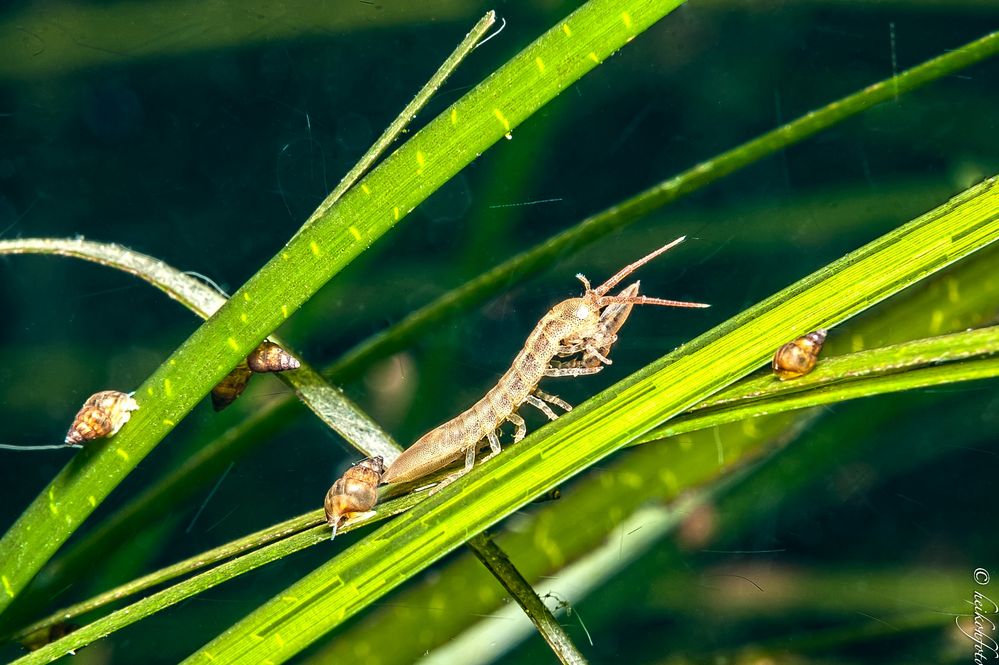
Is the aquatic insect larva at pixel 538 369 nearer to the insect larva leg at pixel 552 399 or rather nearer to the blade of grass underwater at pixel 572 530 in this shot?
the insect larva leg at pixel 552 399

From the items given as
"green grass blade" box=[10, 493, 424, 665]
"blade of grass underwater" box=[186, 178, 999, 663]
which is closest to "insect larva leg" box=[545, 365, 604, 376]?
"green grass blade" box=[10, 493, 424, 665]

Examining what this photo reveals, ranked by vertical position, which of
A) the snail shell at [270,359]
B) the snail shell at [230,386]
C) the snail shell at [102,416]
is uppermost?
the snail shell at [230,386]

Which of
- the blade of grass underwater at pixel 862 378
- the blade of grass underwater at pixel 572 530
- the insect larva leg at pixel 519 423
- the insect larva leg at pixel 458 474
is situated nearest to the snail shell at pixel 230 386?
the insect larva leg at pixel 458 474

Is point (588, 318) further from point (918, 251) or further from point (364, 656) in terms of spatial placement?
point (364, 656)

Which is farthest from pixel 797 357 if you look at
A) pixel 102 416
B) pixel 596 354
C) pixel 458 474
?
pixel 102 416

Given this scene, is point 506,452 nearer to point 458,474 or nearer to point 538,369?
point 458,474

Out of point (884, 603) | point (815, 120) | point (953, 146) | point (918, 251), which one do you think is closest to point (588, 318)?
point (815, 120)
